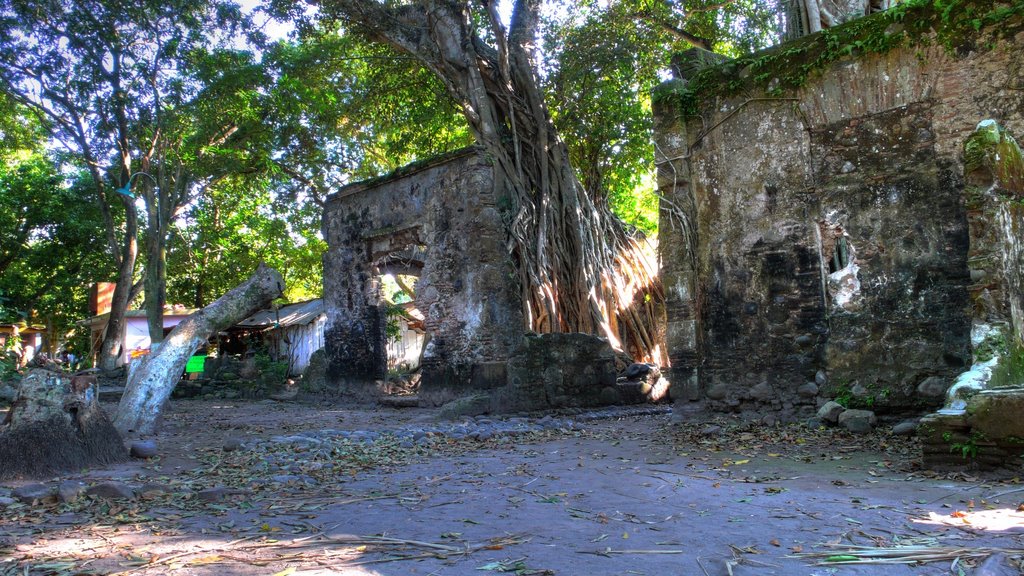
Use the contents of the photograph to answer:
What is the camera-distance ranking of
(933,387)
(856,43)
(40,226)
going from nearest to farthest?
1. (933,387)
2. (856,43)
3. (40,226)

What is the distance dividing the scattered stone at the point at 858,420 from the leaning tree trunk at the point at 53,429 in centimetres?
594

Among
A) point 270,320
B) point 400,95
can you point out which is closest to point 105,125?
point 400,95

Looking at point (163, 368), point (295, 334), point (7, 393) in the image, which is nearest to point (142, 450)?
point (163, 368)

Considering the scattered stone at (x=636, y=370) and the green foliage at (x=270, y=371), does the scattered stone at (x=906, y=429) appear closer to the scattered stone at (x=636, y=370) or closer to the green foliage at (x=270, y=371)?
the scattered stone at (x=636, y=370)

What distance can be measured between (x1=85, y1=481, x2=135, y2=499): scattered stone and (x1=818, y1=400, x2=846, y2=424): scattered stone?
5365 millimetres

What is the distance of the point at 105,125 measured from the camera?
14.7 metres

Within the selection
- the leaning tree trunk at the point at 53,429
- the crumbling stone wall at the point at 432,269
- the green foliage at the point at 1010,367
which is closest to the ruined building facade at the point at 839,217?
the green foliage at the point at 1010,367

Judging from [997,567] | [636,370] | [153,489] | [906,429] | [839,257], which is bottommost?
[997,567]

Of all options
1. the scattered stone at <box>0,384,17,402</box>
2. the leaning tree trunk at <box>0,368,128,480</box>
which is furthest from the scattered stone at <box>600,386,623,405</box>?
the scattered stone at <box>0,384,17,402</box>

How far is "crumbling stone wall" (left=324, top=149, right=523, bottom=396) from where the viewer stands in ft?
32.1

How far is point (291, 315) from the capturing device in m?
20.1

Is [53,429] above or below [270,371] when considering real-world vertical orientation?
below

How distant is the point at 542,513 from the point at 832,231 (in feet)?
13.9

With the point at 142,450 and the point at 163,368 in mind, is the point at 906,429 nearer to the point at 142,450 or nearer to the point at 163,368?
the point at 142,450
